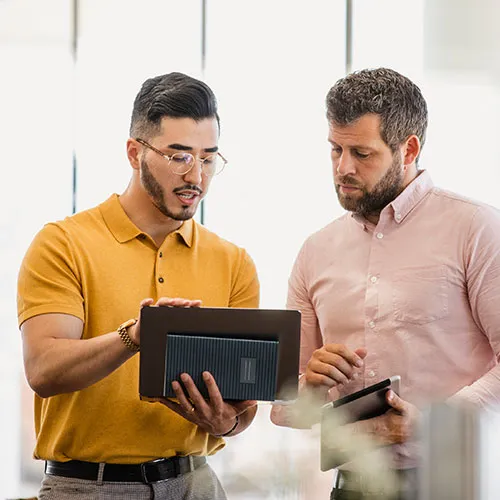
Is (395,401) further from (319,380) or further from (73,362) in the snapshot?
(73,362)

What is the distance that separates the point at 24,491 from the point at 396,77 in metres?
3.42

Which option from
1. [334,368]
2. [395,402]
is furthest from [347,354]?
[395,402]

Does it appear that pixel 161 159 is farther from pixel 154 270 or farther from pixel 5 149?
pixel 5 149

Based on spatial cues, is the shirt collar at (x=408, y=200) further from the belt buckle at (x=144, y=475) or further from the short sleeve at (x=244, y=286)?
the belt buckle at (x=144, y=475)

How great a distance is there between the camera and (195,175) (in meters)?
1.83

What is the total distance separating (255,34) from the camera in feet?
16.9

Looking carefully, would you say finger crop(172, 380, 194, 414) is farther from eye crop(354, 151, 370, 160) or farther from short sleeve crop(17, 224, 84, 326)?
eye crop(354, 151, 370, 160)

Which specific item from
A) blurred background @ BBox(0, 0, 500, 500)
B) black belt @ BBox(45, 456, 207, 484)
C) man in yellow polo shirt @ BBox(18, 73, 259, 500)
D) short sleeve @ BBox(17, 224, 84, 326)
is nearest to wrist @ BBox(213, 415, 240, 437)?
man in yellow polo shirt @ BBox(18, 73, 259, 500)

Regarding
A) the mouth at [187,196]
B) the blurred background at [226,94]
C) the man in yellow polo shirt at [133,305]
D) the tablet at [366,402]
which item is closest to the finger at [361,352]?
the tablet at [366,402]

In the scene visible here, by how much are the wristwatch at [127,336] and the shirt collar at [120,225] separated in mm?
249

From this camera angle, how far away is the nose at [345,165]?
1.88m

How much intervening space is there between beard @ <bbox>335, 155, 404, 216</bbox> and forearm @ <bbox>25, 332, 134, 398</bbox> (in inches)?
22.2

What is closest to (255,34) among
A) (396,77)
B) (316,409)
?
(396,77)

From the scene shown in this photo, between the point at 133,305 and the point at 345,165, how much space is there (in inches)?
20.0
